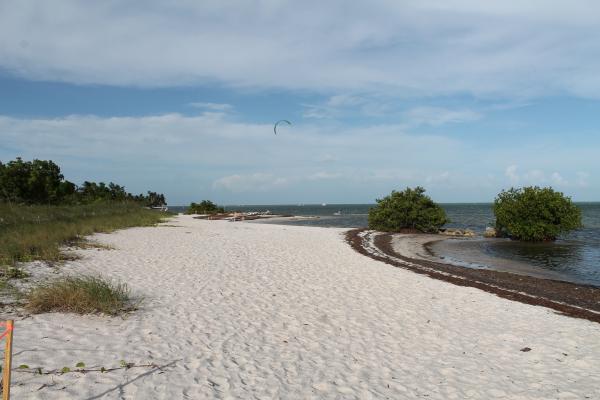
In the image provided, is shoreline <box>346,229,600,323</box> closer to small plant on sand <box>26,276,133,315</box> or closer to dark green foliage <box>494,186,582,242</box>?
small plant on sand <box>26,276,133,315</box>

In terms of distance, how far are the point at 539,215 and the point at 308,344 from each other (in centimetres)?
3139

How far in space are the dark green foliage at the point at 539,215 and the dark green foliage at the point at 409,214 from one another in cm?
677

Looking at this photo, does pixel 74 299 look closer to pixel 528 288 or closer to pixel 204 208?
pixel 528 288

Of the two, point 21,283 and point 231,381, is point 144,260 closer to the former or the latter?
point 21,283

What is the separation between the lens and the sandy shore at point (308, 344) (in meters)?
5.70

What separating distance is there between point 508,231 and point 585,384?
103 feet

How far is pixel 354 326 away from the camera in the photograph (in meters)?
8.70

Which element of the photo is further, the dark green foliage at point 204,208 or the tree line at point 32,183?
the dark green foliage at point 204,208

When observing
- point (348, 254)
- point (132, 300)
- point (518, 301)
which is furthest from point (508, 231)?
point (132, 300)

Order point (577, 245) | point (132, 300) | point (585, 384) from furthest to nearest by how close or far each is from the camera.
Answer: point (577, 245) → point (132, 300) → point (585, 384)

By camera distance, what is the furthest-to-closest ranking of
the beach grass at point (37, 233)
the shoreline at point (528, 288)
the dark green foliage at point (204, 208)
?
the dark green foliage at point (204, 208) < the beach grass at point (37, 233) < the shoreline at point (528, 288)

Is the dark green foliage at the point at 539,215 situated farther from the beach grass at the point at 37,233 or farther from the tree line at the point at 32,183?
the tree line at the point at 32,183

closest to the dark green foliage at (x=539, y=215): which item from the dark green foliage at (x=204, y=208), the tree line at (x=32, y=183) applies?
the tree line at (x=32, y=183)

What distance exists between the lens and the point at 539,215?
33.1 m
